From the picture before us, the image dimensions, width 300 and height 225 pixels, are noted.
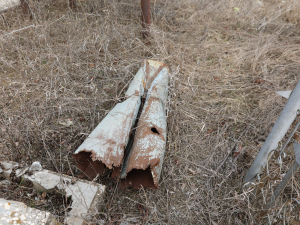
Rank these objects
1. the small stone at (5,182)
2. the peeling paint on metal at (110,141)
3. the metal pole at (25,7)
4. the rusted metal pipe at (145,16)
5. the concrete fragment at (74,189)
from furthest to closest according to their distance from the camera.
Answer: the metal pole at (25,7) → the rusted metal pipe at (145,16) → the small stone at (5,182) → the peeling paint on metal at (110,141) → the concrete fragment at (74,189)

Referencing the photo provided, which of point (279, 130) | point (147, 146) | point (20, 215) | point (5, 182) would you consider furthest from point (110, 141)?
point (279, 130)

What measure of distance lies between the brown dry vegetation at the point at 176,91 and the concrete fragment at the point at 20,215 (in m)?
0.54

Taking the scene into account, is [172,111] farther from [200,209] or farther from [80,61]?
[80,61]

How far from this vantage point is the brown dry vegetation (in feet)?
7.60

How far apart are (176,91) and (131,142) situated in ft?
4.32

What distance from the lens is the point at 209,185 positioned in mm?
2457

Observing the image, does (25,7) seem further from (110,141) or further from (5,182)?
(110,141)

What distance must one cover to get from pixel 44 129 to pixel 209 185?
2.22 m

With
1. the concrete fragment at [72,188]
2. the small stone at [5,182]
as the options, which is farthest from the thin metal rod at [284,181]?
the small stone at [5,182]

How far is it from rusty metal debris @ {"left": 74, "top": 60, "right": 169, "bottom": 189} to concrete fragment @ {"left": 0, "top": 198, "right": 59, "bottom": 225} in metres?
0.69

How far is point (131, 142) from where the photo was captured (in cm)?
259

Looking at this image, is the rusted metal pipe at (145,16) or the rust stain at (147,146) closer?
the rust stain at (147,146)

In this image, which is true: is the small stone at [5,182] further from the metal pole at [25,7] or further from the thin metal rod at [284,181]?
the metal pole at [25,7]

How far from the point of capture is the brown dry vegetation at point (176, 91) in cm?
232
